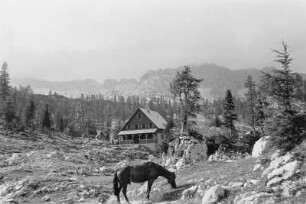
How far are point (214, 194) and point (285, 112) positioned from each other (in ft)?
19.9

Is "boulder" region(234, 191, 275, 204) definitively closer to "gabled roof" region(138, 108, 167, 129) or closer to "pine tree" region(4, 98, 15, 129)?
"gabled roof" region(138, 108, 167, 129)

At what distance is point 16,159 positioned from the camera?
41562 mm

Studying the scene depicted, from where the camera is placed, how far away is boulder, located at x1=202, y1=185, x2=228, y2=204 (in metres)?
15.2

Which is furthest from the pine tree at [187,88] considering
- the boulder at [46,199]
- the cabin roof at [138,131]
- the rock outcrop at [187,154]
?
the boulder at [46,199]

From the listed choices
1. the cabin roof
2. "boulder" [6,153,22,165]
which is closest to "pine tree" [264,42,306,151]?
"boulder" [6,153,22,165]

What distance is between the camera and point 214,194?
1526cm

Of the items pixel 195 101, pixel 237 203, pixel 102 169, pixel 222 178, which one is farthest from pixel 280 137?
pixel 195 101

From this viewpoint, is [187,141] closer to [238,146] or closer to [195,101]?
[238,146]

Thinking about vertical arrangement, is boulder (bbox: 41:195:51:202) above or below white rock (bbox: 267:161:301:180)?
below

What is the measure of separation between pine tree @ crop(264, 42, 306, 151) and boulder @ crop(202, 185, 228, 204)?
163 inches

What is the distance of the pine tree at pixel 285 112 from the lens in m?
17.1

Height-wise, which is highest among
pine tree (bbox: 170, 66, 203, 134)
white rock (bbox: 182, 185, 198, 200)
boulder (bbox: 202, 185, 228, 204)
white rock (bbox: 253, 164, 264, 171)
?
pine tree (bbox: 170, 66, 203, 134)

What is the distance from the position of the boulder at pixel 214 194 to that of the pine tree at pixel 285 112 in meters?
4.15

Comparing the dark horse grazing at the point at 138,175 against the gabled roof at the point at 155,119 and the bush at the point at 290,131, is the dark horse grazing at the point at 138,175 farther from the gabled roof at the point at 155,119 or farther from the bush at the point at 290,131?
the gabled roof at the point at 155,119
